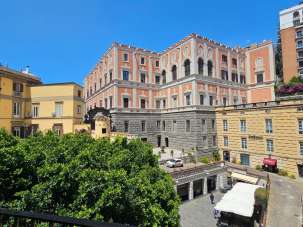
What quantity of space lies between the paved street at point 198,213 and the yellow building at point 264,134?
10819 millimetres

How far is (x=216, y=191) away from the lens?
95.2 ft

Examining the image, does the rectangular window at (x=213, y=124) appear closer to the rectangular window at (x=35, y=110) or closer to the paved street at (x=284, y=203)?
the paved street at (x=284, y=203)

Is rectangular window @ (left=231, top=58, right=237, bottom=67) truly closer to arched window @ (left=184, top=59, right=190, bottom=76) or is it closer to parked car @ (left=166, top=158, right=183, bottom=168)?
arched window @ (left=184, top=59, right=190, bottom=76)

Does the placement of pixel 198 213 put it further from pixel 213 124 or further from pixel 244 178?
pixel 213 124

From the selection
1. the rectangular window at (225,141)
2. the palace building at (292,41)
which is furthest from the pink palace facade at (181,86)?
the palace building at (292,41)

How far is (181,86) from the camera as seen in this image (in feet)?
129

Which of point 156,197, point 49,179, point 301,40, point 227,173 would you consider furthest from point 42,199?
point 301,40

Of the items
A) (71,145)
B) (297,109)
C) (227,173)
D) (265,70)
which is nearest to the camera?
(71,145)

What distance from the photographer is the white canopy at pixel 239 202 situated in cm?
1773

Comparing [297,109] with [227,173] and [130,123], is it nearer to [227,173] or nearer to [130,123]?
[227,173]

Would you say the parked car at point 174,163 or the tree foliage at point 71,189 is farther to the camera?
the parked car at point 174,163

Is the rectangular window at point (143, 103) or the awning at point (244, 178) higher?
the rectangular window at point (143, 103)

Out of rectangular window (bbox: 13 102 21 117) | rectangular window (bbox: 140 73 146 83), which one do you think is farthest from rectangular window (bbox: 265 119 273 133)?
rectangular window (bbox: 13 102 21 117)

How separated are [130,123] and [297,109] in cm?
2663
